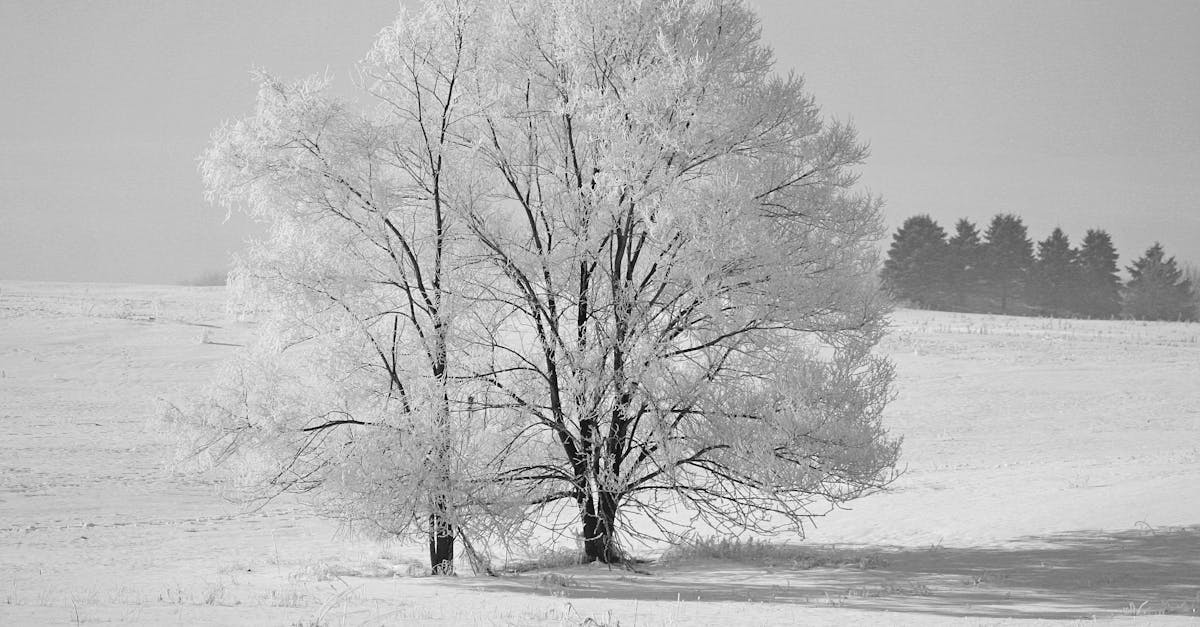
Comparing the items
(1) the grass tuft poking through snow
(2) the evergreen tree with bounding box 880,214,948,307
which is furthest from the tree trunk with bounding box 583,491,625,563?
(2) the evergreen tree with bounding box 880,214,948,307

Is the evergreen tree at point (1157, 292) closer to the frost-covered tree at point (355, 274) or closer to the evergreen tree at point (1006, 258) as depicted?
the evergreen tree at point (1006, 258)

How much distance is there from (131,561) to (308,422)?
382cm

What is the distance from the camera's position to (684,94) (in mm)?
13234

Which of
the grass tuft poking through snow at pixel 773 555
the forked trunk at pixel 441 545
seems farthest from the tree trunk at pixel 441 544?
the grass tuft poking through snow at pixel 773 555

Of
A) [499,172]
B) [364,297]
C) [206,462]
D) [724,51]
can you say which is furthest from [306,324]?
[724,51]

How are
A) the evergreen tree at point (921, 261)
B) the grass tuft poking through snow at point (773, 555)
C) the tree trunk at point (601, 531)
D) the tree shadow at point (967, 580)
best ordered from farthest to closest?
1. the evergreen tree at point (921, 261)
2. the grass tuft poking through snow at point (773, 555)
3. the tree trunk at point (601, 531)
4. the tree shadow at point (967, 580)

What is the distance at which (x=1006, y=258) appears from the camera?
7456 centimetres

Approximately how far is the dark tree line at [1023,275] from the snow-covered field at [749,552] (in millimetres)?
34238

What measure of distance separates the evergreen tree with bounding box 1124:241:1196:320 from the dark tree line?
2.8 inches

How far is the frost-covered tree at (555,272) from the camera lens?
43.7ft

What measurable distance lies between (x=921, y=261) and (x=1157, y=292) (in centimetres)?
1836

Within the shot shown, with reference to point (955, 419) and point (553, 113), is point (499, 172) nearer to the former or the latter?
point (553, 113)

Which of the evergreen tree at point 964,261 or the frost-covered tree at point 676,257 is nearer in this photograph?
the frost-covered tree at point 676,257

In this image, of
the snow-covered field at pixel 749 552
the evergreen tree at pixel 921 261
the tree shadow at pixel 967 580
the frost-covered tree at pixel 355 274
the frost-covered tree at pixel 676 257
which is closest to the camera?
the snow-covered field at pixel 749 552
